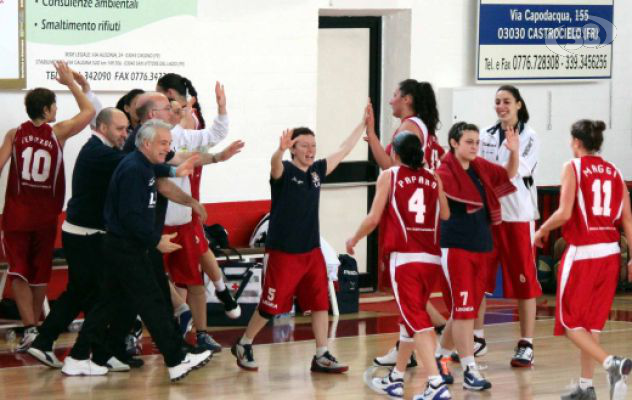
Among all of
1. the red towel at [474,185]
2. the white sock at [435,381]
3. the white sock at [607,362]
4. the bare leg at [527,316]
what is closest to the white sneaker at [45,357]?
the white sock at [435,381]

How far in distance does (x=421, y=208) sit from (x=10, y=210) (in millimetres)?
3240

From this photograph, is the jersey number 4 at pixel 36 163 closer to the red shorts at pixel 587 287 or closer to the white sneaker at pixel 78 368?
the white sneaker at pixel 78 368

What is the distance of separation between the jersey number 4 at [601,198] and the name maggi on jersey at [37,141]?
3.86 meters

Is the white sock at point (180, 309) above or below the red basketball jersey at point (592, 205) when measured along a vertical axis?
below

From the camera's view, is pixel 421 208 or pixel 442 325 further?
pixel 442 325

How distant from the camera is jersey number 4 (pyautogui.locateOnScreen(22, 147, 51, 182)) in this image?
9.23m

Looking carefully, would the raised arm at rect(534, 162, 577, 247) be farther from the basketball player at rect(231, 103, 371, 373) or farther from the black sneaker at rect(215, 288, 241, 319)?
the black sneaker at rect(215, 288, 241, 319)

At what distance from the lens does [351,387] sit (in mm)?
8047

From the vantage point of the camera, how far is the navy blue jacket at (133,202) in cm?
773

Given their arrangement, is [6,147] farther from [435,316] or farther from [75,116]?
[435,316]

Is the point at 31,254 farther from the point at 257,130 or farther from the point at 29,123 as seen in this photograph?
A: the point at 257,130

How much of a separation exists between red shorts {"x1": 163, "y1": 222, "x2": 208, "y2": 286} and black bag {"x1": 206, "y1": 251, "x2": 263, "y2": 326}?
1499mm

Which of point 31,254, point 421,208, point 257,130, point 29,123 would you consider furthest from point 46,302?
point 421,208

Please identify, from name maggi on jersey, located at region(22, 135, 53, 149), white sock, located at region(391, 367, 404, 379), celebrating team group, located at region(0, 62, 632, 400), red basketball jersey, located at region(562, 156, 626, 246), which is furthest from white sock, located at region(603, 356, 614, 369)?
name maggi on jersey, located at region(22, 135, 53, 149)
